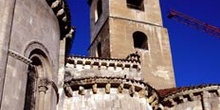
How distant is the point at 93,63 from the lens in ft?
58.9

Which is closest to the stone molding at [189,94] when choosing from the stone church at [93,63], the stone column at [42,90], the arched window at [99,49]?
the stone church at [93,63]

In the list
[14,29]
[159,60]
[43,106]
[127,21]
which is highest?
[127,21]

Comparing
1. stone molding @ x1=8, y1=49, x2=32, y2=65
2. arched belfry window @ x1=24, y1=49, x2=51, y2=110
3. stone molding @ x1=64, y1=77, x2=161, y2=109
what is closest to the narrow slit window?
stone molding @ x1=64, y1=77, x2=161, y2=109

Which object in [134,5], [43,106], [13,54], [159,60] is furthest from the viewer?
[134,5]

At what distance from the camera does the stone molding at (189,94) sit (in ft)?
58.1

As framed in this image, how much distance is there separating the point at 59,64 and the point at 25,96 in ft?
10.0

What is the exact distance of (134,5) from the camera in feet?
91.9

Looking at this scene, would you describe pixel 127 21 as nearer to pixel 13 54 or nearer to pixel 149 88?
pixel 149 88

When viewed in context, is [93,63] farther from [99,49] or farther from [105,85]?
[99,49]

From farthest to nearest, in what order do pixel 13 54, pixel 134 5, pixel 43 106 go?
pixel 134 5 → pixel 43 106 → pixel 13 54

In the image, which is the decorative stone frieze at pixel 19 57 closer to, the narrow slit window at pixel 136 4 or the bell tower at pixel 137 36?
the bell tower at pixel 137 36

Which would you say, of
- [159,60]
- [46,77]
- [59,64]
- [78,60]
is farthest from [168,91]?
[46,77]

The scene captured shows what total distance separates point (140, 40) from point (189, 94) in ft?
29.4

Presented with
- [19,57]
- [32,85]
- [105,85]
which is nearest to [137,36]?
[105,85]
